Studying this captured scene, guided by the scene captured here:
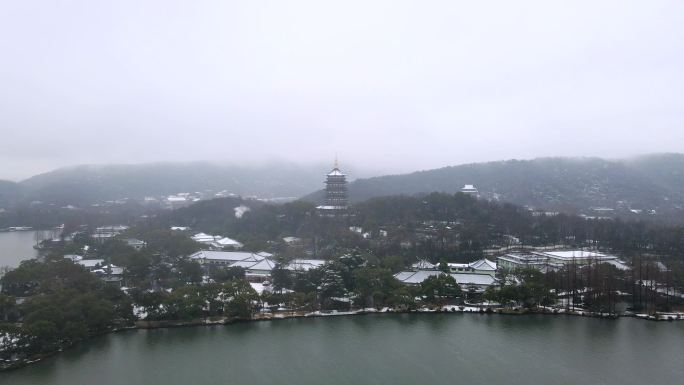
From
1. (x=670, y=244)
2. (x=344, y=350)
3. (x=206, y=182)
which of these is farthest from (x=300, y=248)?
(x=206, y=182)

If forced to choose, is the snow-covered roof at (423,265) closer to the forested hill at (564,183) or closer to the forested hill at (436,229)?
the forested hill at (436,229)

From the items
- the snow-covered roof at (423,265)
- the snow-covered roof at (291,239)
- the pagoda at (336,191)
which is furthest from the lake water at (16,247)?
the snow-covered roof at (423,265)

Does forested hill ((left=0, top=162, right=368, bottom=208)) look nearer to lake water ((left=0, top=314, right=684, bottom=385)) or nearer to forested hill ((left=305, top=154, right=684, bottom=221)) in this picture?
forested hill ((left=305, top=154, right=684, bottom=221))

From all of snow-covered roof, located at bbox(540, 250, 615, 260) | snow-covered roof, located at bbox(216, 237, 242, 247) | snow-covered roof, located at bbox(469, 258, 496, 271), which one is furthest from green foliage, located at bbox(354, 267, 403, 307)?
snow-covered roof, located at bbox(216, 237, 242, 247)

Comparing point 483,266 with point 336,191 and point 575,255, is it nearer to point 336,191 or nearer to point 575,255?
point 575,255

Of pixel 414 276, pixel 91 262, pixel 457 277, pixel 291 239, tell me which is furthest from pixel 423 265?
pixel 91 262
